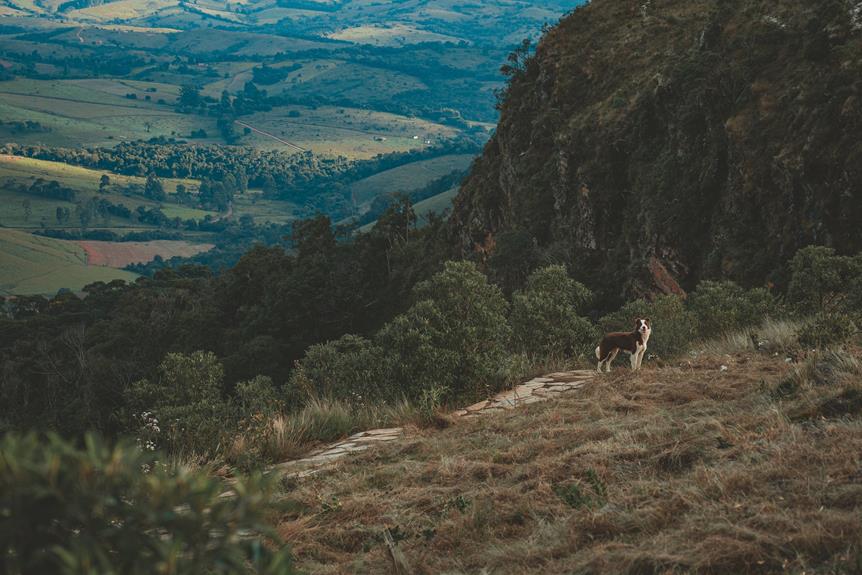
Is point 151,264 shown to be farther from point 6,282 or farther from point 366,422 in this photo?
point 366,422

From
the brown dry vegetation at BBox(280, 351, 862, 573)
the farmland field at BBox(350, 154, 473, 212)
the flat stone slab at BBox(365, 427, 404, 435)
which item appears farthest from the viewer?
the farmland field at BBox(350, 154, 473, 212)

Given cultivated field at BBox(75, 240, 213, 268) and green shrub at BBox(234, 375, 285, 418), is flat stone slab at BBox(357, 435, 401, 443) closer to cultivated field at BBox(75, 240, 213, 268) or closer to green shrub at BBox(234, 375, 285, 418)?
green shrub at BBox(234, 375, 285, 418)

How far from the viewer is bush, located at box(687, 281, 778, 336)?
12906 mm

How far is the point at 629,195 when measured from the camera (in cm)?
3844

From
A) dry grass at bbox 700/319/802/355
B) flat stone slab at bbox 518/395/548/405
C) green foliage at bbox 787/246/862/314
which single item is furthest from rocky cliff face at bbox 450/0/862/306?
flat stone slab at bbox 518/395/548/405

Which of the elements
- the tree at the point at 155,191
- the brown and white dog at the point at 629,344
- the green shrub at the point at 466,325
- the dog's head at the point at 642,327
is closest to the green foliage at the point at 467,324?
the green shrub at the point at 466,325

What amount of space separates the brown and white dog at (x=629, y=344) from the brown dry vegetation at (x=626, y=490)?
90.2 inches

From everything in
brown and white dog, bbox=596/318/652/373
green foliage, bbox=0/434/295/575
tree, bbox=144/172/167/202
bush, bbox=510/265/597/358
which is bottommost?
tree, bbox=144/172/167/202

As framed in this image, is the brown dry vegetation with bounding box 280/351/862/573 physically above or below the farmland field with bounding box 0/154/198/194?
above

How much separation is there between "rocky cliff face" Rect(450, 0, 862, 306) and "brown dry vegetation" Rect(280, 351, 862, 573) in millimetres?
19225

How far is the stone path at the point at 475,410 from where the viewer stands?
7008 millimetres

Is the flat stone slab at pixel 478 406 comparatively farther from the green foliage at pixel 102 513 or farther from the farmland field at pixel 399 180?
A: the farmland field at pixel 399 180

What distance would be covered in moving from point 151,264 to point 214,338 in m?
91.5

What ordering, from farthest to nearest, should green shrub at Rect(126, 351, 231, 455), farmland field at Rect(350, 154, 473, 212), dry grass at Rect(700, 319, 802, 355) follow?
1. farmland field at Rect(350, 154, 473, 212)
2. dry grass at Rect(700, 319, 802, 355)
3. green shrub at Rect(126, 351, 231, 455)
